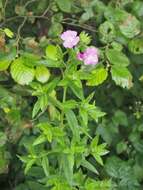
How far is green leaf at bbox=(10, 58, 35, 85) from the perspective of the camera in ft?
5.87

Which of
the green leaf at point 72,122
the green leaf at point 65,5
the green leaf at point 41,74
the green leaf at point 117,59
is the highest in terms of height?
the green leaf at point 65,5

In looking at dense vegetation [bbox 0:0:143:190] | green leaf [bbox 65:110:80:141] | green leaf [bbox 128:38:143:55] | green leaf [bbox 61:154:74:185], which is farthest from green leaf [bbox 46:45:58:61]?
green leaf [bbox 128:38:143:55]

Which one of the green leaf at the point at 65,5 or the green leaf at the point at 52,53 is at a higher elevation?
the green leaf at the point at 65,5

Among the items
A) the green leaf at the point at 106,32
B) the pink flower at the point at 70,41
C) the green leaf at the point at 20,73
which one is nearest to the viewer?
A: the pink flower at the point at 70,41

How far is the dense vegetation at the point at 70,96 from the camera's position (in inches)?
67.9

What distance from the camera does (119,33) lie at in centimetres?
207

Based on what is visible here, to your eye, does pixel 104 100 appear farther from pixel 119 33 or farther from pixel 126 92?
pixel 119 33

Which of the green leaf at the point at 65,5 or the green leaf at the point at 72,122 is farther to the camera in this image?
the green leaf at the point at 65,5

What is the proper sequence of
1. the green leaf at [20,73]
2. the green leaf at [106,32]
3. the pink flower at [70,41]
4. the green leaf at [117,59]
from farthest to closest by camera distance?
the green leaf at [106,32] → the green leaf at [117,59] → the green leaf at [20,73] → the pink flower at [70,41]

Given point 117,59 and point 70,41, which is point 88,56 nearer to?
point 70,41

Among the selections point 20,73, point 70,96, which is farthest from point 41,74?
point 70,96

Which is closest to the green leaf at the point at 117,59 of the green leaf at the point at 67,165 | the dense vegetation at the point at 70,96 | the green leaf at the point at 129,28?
the dense vegetation at the point at 70,96

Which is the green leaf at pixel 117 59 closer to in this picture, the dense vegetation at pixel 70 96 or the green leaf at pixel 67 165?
the dense vegetation at pixel 70 96

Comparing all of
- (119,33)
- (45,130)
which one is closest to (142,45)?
(119,33)
